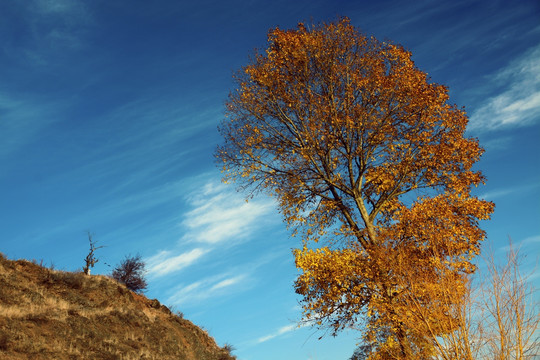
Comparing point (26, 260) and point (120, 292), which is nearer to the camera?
point (26, 260)

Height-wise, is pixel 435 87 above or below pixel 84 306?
above

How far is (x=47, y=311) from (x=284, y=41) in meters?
15.0

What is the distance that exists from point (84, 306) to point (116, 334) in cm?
311

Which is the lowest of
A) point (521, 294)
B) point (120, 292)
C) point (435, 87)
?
point (521, 294)

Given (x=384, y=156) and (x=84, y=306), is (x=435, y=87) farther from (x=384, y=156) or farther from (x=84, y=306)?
(x=84, y=306)

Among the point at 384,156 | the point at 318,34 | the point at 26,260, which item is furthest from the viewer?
the point at 26,260

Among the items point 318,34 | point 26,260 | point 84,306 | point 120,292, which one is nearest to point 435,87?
point 318,34

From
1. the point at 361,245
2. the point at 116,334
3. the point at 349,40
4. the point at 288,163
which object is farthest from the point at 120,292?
the point at 349,40

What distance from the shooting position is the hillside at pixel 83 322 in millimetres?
15672

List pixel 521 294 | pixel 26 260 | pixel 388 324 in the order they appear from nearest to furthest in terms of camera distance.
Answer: pixel 521 294, pixel 388 324, pixel 26 260

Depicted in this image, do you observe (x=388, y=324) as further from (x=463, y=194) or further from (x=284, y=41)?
(x=284, y=41)

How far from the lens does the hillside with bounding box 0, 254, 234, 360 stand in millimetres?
15672

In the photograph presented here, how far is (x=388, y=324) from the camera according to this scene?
1225 cm

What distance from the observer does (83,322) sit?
19109mm
